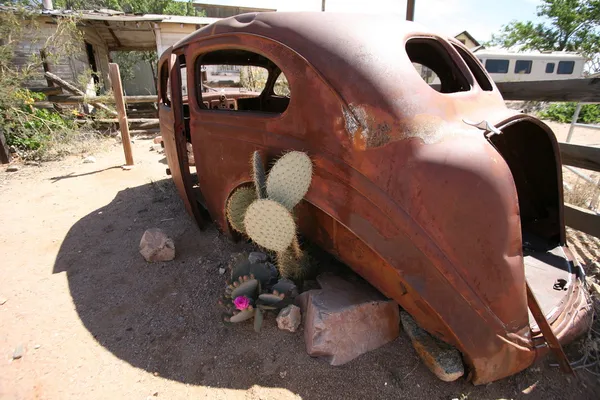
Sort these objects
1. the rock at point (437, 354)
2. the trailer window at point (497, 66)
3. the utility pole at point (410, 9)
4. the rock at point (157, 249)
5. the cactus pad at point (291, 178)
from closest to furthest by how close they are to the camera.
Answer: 1. the rock at point (437, 354)
2. the cactus pad at point (291, 178)
3. the rock at point (157, 249)
4. the utility pole at point (410, 9)
5. the trailer window at point (497, 66)

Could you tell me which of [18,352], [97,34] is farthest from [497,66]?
[18,352]

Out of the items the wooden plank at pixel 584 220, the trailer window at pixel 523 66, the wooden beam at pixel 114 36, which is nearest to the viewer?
the wooden plank at pixel 584 220

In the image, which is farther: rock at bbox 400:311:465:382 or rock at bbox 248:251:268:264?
rock at bbox 248:251:268:264

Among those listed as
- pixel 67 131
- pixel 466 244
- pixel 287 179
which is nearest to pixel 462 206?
pixel 466 244

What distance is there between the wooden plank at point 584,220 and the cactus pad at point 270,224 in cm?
293

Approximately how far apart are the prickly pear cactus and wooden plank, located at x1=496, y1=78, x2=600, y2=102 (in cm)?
333

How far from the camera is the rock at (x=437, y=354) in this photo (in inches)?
73.0

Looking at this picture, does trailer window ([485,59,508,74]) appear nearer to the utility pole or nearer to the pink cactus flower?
the utility pole

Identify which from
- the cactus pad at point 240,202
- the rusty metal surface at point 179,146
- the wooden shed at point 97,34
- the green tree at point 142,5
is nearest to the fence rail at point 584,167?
the cactus pad at point 240,202

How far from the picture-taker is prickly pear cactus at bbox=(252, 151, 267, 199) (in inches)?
86.7

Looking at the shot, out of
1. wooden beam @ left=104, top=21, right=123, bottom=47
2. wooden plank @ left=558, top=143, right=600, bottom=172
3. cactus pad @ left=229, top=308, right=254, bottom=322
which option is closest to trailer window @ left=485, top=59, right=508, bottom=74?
wooden plank @ left=558, top=143, right=600, bottom=172

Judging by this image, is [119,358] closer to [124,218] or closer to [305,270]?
[305,270]

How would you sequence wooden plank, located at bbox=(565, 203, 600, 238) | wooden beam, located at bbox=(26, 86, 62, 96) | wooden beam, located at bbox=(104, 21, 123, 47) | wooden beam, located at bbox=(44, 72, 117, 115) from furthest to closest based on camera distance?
wooden beam, located at bbox=(104, 21, 123, 47)
wooden beam, located at bbox=(44, 72, 117, 115)
wooden beam, located at bbox=(26, 86, 62, 96)
wooden plank, located at bbox=(565, 203, 600, 238)

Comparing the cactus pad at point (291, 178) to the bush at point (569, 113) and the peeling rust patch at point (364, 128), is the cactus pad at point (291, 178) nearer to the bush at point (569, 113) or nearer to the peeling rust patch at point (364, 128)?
the peeling rust patch at point (364, 128)
